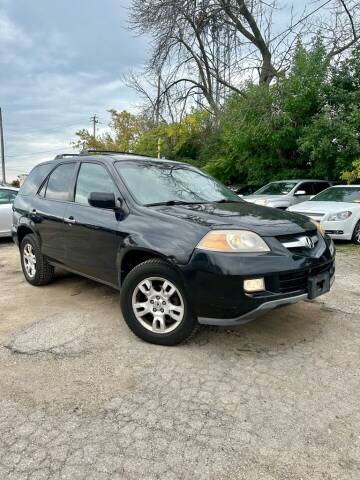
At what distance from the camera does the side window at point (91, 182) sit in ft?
13.5

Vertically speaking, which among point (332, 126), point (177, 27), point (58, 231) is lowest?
point (58, 231)

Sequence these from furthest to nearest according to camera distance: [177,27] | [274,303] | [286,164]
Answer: [177,27] < [286,164] < [274,303]

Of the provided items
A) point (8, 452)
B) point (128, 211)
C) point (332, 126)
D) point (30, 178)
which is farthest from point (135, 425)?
point (332, 126)

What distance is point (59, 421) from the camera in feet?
8.02


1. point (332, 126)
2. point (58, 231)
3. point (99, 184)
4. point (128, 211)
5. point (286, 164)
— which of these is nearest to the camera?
point (128, 211)

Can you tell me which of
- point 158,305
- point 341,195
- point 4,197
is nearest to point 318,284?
point 158,305


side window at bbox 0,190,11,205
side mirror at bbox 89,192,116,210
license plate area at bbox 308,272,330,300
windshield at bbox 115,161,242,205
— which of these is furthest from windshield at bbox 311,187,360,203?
side window at bbox 0,190,11,205

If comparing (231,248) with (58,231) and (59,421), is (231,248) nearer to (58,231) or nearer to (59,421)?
(59,421)

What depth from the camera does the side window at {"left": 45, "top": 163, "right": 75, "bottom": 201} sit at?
472cm

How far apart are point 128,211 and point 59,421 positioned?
1.91m

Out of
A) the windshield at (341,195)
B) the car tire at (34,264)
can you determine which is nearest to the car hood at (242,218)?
the car tire at (34,264)

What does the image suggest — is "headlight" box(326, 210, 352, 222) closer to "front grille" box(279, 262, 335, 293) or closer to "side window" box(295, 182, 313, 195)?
"side window" box(295, 182, 313, 195)

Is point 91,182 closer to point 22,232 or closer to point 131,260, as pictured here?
point 131,260

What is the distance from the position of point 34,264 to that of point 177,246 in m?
2.91
